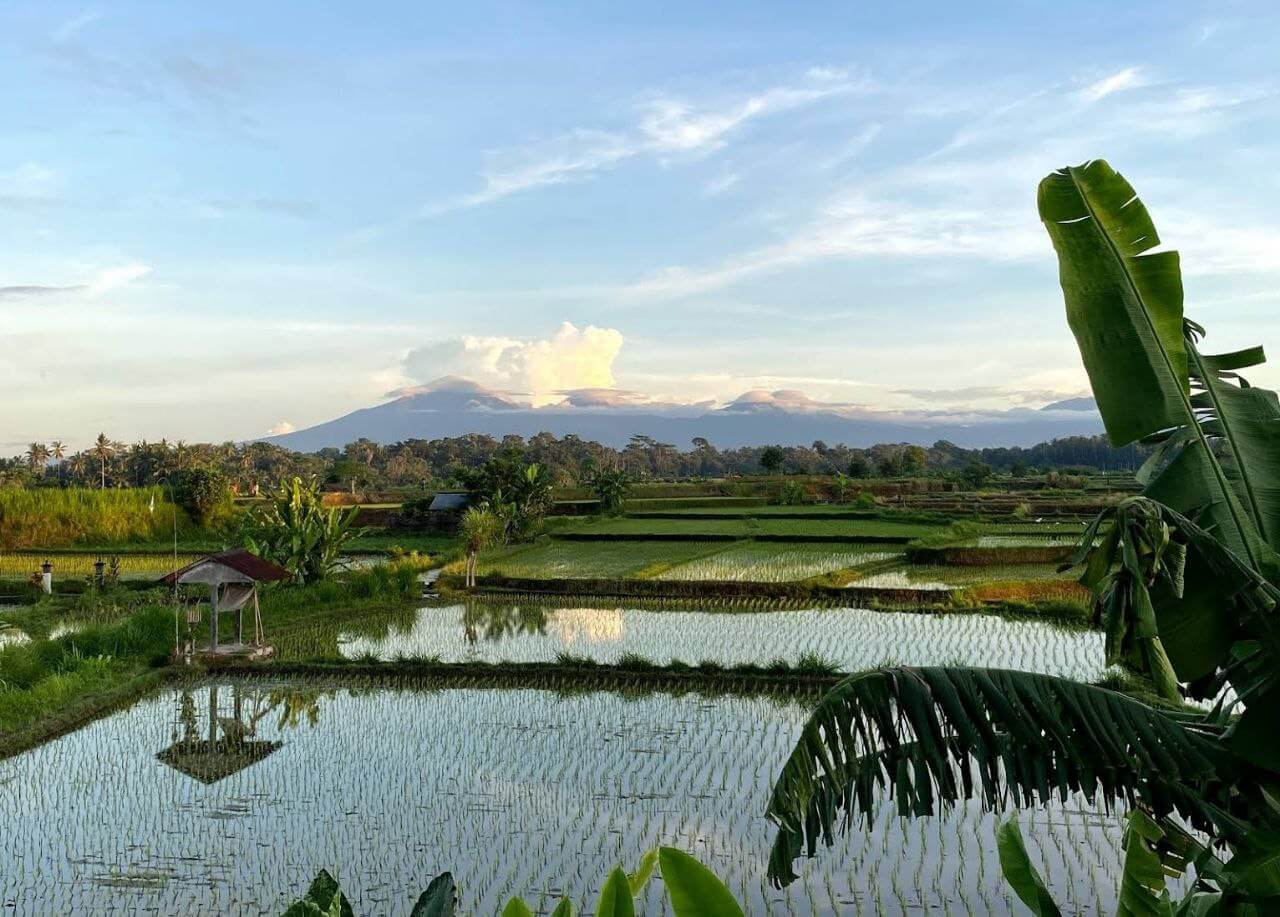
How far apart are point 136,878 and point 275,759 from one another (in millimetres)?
2727

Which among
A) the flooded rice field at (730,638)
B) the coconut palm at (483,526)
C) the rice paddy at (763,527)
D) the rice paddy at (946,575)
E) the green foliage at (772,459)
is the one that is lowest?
the flooded rice field at (730,638)

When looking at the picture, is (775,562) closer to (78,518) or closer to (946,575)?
(946,575)

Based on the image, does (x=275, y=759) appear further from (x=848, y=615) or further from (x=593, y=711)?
(x=848, y=615)

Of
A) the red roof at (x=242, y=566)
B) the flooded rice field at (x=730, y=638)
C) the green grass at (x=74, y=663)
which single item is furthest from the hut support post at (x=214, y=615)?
the flooded rice field at (x=730, y=638)

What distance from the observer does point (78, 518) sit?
28.1 m

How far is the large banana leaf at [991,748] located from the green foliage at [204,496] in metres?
29.6

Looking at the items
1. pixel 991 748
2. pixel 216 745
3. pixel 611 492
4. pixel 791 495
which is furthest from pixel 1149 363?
pixel 791 495

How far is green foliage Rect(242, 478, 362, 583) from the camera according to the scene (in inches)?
693

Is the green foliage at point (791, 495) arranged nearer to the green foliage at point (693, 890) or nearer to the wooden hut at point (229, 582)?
the wooden hut at point (229, 582)

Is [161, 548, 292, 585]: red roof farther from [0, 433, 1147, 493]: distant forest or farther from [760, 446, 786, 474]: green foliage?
[760, 446, 786, 474]: green foliage

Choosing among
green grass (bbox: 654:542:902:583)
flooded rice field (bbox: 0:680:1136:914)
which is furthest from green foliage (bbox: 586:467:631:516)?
flooded rice field (bbox: 0:680:1136:914)

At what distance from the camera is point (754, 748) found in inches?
368

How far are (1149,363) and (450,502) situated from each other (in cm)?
2758

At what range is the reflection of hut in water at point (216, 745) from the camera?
918 cm
